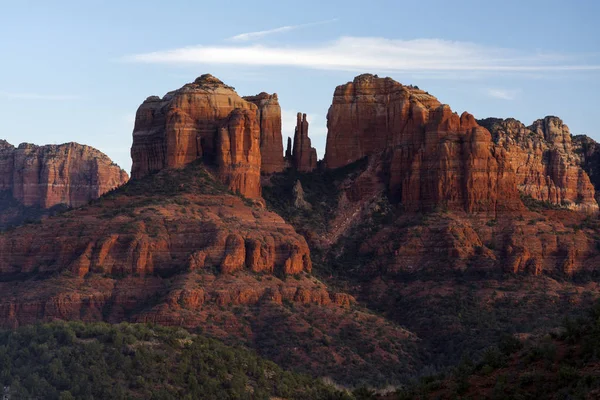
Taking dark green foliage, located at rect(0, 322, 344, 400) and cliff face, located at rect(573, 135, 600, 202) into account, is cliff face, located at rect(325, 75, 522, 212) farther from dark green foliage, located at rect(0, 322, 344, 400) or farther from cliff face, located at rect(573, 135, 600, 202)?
dark green foliage, located at rect(0, 322, 344, 400)

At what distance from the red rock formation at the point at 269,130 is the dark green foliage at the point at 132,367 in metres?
51.1

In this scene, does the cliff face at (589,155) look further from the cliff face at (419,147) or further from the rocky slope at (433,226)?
the cliff face at (419,147)

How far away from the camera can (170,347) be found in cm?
10069

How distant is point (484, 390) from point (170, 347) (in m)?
51.6

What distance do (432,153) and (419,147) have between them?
2.84 meters

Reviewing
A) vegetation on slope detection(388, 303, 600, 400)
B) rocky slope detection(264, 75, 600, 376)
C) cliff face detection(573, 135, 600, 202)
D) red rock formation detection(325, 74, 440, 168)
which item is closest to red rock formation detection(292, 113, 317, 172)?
rocky slope detection(264, 75, 600, 376)

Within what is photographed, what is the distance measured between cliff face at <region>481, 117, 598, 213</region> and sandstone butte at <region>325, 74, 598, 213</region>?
17 cm

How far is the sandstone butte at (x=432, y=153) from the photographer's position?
5719 inches

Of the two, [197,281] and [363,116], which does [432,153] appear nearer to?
[363,116]

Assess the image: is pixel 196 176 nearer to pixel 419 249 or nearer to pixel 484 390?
pixel 419 249

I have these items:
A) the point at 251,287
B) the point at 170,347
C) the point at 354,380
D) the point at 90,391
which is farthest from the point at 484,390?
the point at 251,287

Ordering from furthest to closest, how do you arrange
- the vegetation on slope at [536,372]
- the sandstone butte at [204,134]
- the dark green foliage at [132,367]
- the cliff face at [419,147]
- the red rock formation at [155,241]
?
the cliff face at [419,147] < the sandstone butte at [204,134] < the red rock formation at [155,241] < the dark green foliage at [132,367] < the vegetation on slope at [536,372]

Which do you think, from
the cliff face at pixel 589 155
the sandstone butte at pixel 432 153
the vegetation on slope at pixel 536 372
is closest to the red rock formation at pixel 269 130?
the sandstone butte at pixel 432 153

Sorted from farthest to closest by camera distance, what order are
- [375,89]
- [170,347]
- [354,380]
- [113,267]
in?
[375,89] < [113,267] < [354,380] < [170,347]
